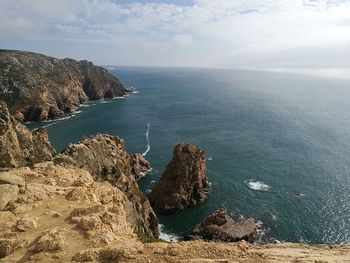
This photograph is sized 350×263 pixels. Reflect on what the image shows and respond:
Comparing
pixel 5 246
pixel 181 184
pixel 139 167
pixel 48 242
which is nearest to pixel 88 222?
pixel 48 242

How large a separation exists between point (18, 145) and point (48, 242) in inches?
1351

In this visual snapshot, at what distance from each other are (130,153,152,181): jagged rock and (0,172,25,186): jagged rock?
62530 millimetres

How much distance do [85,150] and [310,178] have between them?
64.5 m

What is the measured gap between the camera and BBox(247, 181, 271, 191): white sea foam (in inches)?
3526

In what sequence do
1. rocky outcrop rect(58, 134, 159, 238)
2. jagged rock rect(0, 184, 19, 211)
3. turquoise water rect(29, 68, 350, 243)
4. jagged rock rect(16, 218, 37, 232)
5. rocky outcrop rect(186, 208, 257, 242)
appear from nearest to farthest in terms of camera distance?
jagged rock rect(16, 218, 37, 232), jagged rock rect(0, 184, 19, 211), rocky outcrop rect(58, 134, 159, 238), rocky outcrop rect(186, 208, 257, 242), turquoise water rect(29, 68, 350, 243)

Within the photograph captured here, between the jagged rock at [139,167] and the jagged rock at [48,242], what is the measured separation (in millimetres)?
71873

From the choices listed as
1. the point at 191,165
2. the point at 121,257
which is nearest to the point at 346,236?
the point at 191,165

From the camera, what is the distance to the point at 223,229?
6581 centimetres

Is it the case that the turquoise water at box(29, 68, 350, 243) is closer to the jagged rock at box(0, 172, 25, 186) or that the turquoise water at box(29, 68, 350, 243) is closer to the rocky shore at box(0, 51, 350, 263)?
the rocky shore at box(0, 51, 350, 263)

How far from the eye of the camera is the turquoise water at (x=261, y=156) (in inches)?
2980

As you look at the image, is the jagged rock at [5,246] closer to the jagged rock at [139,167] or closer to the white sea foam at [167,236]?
the white sea foam at [167,236]

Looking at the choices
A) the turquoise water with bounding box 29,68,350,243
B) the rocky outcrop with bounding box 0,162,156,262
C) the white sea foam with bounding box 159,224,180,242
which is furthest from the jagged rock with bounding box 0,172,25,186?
the turquoise water with bounding box 29,68,350,243

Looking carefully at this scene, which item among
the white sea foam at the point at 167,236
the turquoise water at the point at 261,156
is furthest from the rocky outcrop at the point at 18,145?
the turquoise water at the point at 261,156

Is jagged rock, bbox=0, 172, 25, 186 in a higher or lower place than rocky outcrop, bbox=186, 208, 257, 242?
higher
